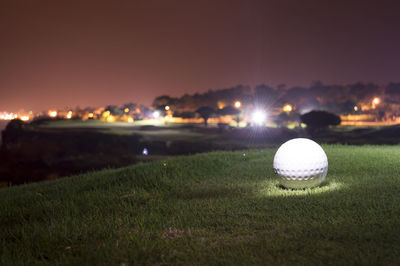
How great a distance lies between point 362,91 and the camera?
11544cm

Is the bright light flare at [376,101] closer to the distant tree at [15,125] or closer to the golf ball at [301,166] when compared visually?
the distant tree at [15,125]

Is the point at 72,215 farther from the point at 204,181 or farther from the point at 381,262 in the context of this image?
the point at 381,262

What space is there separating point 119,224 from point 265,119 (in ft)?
321

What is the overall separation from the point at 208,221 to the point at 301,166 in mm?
4127

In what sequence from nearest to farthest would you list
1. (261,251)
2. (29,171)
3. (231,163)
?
1. (261,251)
2. (231,163)
3. (29,171)

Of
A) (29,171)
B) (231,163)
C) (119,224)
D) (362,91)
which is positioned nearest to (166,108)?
(362,91)

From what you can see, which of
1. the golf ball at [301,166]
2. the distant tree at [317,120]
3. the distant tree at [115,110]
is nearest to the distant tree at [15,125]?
the distant tree at [115,110]

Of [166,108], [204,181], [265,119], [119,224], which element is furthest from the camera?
[166,108]

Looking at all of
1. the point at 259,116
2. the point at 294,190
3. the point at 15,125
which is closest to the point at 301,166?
the point at 294,190

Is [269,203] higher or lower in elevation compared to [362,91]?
lower

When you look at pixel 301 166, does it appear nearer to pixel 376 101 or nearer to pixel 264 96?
pixel 376 101

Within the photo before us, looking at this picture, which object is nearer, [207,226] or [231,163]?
[207,226]

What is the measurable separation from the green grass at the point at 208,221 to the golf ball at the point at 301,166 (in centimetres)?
40

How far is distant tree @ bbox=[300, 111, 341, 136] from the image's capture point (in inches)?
2417
